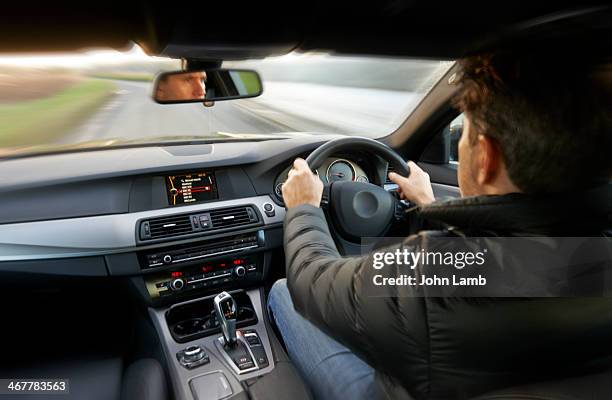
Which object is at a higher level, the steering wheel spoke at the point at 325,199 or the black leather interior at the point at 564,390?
the steering wheel spoke at the point at 325,199

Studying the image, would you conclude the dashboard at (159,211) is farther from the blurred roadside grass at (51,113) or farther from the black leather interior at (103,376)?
the black leather interior at (103,376)

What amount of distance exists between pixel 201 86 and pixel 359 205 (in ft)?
3.21

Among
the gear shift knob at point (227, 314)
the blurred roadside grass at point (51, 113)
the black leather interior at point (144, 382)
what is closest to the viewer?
the black leather interior at point (144, 382)

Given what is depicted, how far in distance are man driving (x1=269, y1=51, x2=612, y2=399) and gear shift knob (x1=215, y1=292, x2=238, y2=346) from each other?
1.38 m

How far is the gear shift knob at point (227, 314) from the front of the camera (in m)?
2.56

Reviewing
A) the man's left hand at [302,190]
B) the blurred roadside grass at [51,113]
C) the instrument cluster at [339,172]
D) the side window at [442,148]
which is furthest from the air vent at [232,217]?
the side window at [442,148]

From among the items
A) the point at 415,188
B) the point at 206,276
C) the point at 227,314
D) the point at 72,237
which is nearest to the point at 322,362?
the point at 227,314

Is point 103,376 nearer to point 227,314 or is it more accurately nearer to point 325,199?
point 227,314

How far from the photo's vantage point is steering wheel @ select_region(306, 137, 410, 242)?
2580 mm

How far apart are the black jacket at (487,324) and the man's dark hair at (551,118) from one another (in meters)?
0.05

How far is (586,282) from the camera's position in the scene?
112 cm

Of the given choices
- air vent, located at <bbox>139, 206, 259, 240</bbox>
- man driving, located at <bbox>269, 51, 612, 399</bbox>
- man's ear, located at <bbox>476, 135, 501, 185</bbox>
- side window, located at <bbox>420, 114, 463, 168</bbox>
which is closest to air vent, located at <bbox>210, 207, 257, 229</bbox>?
air vent, located at <bbox>139, 206, 259, 240</bbox>

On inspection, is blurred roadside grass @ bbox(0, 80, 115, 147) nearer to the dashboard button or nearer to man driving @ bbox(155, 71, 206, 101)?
man driving @ bbox(155, 71, 206, 101)

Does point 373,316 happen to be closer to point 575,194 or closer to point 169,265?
point 575,194
